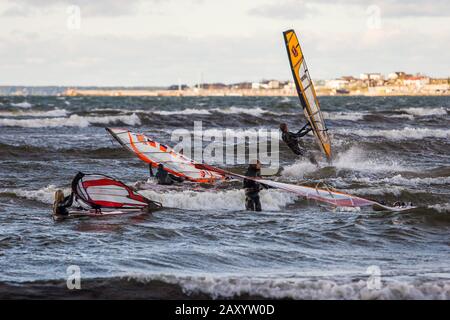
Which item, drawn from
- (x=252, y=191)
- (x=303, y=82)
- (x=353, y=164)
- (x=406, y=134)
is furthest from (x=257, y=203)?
(x=406, y=134)

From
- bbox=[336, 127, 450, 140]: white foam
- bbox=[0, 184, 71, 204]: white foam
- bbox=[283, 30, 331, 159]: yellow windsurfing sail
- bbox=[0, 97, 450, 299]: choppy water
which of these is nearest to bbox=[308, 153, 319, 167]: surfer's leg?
bbox=[0, 97, 450, 299]: choppy water

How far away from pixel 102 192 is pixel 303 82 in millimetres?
6675

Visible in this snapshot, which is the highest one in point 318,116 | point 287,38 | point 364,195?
point 287,38

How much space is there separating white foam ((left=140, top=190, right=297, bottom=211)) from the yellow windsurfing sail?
3.08 metres

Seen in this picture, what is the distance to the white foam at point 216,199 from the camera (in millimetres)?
15102

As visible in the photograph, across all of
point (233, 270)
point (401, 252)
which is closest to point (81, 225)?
point (233, 270)

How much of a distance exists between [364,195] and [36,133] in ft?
62.5

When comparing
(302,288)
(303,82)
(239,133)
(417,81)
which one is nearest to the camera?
(302,288)

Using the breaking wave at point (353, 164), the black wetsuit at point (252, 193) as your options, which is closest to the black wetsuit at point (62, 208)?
the black wetsuit at point (252, 193)

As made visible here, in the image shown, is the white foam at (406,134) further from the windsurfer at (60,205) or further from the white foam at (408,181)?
the windsurfer at (60,205)

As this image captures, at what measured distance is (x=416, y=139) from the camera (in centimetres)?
3062

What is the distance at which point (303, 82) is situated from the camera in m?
18.2

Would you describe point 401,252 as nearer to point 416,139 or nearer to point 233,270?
point 233,270

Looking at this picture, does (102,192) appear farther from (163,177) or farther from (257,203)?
(163,177)
